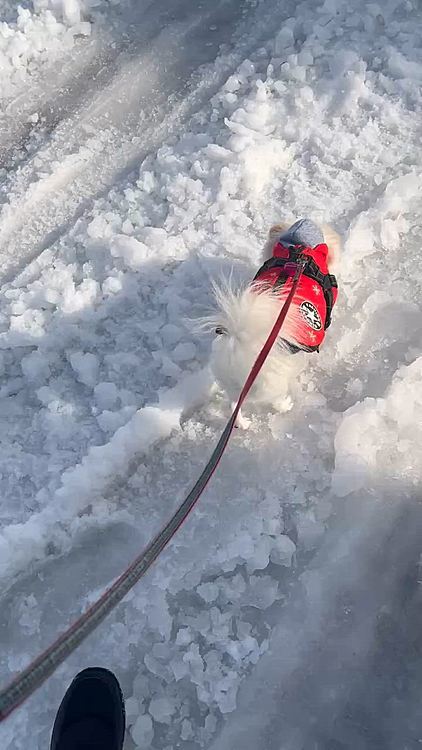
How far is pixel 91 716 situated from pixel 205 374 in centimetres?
116

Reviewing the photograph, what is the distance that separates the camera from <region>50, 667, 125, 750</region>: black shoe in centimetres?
189

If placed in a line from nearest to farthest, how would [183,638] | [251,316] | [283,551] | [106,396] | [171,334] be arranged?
1. [251,316]
2. [183,638]
3. [283,551]
4. [106,396]
5. [171,334]

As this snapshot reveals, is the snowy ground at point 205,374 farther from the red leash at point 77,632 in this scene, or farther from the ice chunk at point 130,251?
the red leash at point 77,632

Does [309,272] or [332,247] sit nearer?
[309,272]

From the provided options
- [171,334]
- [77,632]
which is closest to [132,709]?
[77,632]

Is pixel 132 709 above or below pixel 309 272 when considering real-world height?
below

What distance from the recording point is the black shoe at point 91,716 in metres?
1.89

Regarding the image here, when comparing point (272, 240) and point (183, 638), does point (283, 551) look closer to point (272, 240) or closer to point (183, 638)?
point (183, 638)

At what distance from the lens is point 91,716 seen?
1.91 meters

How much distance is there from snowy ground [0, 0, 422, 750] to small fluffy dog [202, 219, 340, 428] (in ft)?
1.23

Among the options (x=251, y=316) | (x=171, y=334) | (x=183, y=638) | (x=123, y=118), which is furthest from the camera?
(x=123, y=118)

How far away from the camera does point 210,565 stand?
218cm

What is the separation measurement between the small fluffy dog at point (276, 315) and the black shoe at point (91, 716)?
3.09 ft

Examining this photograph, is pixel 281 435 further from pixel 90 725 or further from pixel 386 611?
pixel 90 725
